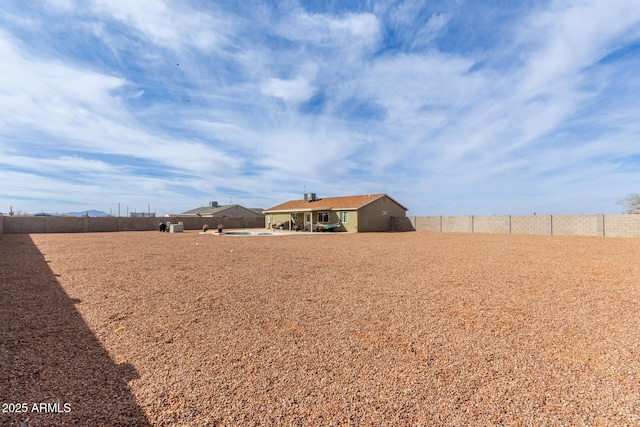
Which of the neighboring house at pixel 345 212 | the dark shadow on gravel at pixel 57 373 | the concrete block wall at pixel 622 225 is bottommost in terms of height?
the dark shadow on gravel at pixel 57 373

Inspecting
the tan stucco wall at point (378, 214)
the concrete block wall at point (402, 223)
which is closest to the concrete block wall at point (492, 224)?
the concrete block wall at point (402, 223)

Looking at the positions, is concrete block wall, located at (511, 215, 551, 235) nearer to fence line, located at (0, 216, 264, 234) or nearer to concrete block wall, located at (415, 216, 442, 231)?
concrete block wall, located at (415, 216, 442, 231)

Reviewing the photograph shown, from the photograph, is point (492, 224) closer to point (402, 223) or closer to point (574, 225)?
point (574, 225)

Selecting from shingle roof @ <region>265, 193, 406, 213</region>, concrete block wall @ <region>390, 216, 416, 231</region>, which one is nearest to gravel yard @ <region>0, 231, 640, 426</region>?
shingle roof @ <region>265, 193, 406, 213</region>

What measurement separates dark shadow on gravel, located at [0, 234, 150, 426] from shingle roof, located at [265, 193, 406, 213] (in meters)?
25.3

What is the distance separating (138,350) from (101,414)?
50.2 inches

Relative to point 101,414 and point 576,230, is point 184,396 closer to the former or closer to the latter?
point 101,414

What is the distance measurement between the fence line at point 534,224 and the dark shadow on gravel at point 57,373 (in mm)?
27541

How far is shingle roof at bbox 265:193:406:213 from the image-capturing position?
30.1m

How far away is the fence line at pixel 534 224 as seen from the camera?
20594mm

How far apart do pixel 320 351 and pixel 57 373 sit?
274cm

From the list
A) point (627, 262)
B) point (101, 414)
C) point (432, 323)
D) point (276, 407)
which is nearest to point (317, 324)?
point (432, 323)

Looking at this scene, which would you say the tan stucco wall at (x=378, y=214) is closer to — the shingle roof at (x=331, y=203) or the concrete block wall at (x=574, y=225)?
the shingle roof at (x=331, y=203)

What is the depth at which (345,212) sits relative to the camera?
30.0 metres
